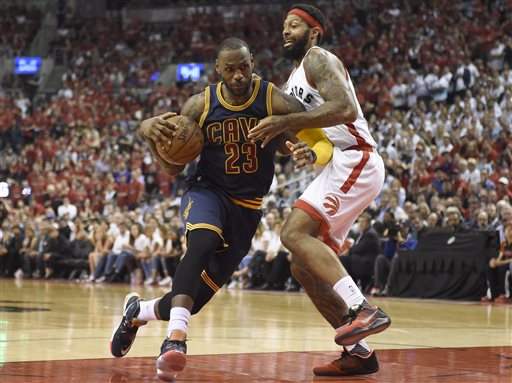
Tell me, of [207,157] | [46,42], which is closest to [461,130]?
[207,157]

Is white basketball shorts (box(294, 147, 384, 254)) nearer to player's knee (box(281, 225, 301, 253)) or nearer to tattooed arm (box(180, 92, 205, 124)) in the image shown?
player's knee (box(281, 225, 301, 253))

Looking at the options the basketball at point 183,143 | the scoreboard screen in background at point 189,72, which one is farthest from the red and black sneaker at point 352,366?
the scoreboard screen in background at point 189,72

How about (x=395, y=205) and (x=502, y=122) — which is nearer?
(x=395, y=205)

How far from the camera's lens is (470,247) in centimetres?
1291

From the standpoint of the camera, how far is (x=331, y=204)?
5262 millimetres

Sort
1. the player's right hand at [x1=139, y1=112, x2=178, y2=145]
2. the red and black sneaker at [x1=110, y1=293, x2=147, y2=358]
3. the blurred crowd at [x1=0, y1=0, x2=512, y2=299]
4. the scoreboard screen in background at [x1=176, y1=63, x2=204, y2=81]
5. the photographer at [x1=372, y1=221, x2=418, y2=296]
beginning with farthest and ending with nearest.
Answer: the scoreboard screen in background at [x1=176, y1=63, x2=204, y2=81] < the blurred crowd at [x1=0, y1=0, x2=512, y2=299] < the photographer at [x1=372, y1=221, x2=418, y2=296] < the red and black sneaker at [x1=110, y1=293, x2=147, y2=358] < the player's right hand at [x1=139, y1=112, x2=178, y2=145]

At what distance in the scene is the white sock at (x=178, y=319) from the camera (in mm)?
4680

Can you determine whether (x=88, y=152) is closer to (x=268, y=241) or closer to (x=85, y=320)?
(x=268, y=241)

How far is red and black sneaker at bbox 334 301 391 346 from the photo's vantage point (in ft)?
15.7

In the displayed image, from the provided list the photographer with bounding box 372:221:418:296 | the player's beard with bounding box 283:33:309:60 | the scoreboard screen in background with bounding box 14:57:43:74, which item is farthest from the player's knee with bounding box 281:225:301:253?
the scoreboard screen in background with bounding box 14:57:43:74

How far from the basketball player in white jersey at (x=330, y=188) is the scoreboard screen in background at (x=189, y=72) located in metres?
22.3

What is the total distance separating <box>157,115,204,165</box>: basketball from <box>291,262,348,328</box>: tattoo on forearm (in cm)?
90

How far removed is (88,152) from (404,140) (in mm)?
10039

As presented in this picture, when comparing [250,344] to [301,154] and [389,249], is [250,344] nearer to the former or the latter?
[301,154]
